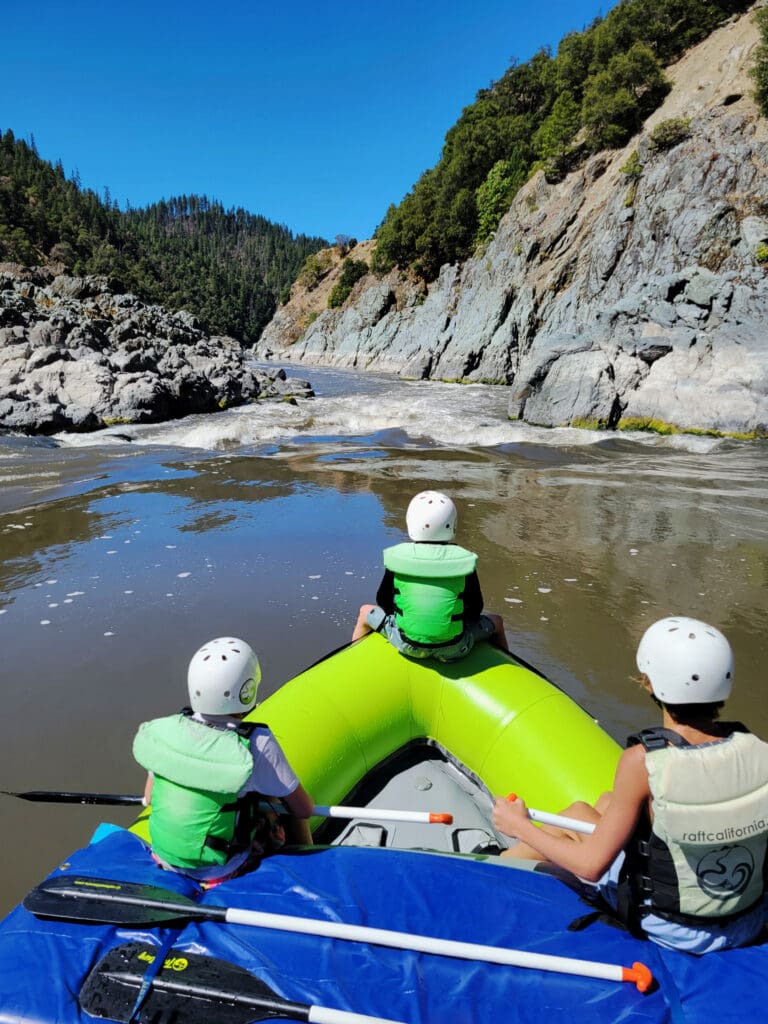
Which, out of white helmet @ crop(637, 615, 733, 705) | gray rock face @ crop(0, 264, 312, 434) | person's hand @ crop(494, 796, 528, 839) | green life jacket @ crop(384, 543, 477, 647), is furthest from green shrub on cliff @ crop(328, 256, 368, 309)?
white helmet @ crop(637, 615, 733, 705)

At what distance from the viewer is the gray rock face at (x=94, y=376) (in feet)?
49.5

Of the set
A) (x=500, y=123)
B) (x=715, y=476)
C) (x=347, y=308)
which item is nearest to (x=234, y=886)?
(x=715, y=476)

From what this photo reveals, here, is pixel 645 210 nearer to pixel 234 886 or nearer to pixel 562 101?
pixel 562 101

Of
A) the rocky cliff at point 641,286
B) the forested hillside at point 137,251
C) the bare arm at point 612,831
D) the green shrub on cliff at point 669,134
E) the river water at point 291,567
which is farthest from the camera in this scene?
the forested hillside at point 137,251

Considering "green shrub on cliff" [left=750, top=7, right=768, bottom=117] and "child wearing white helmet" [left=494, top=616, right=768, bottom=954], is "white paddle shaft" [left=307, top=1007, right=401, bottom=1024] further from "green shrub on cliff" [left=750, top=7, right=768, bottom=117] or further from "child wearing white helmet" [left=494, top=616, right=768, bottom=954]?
"green shrub on cliff" [left=750, top=7, right=768, bottom=117]

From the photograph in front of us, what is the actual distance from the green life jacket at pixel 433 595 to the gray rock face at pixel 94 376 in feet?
47.1

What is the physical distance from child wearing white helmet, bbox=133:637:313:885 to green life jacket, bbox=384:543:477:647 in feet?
3.85

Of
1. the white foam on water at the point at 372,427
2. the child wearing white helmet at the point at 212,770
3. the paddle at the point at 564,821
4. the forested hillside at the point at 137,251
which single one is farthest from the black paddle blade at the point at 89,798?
the forested hillside at the point at 137,251

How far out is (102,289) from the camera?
3822cm

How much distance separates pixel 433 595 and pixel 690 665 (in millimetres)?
1500

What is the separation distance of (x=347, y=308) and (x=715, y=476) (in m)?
56.4

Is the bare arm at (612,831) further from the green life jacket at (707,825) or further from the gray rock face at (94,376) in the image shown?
the gray rock face at (94,376)

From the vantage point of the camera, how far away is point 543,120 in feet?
139

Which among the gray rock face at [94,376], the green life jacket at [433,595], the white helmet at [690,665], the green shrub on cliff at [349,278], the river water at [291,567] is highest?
the green shrub on cliff at [349,278]
